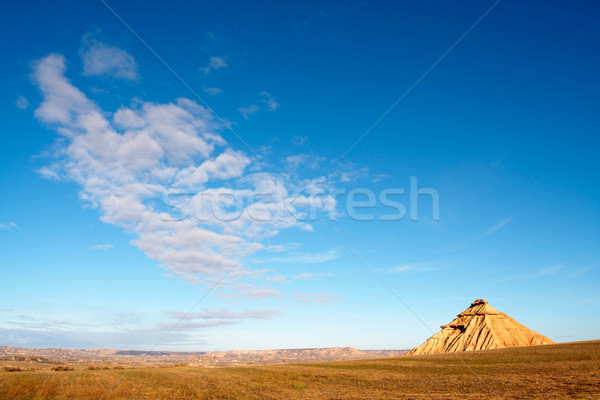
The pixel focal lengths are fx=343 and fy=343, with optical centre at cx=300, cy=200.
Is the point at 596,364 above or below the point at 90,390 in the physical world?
above

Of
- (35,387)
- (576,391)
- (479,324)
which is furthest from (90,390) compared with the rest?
(479,324)

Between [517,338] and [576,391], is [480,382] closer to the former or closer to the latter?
[576,391]

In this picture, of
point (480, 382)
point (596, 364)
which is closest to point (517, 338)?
point (596, 364)

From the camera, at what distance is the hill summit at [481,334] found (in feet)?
309

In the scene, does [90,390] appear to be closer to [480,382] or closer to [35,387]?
[35,387]

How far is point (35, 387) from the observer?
2433 centimetres

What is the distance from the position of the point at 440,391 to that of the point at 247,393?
1181cm

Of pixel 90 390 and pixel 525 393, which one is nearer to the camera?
pixel 525 393

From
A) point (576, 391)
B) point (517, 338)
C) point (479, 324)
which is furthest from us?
point (479, 324)

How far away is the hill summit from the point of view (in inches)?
3711

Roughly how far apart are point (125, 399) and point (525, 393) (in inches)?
863

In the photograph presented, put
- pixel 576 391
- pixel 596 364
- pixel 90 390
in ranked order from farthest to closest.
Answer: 1. pixel 596 364
2. pixel 90 390
3. pixel 576 391

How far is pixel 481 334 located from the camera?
96938mm

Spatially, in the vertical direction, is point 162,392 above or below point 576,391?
below
